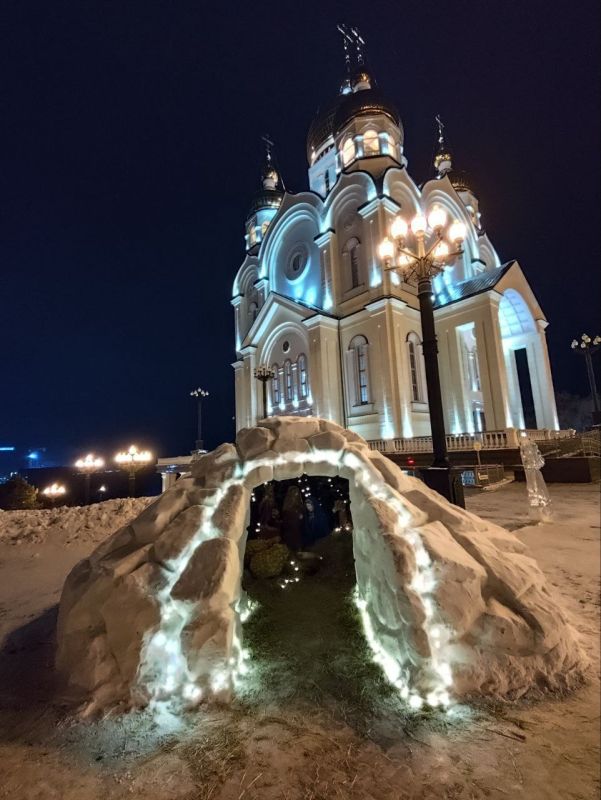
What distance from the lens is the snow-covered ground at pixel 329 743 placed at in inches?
83.0

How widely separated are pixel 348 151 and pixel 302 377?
18.3 m

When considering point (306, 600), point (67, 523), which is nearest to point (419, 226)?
point (306, 600)

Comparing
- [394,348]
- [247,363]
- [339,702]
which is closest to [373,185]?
[394,348]

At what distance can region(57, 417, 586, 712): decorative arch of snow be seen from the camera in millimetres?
2756

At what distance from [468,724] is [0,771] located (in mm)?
3118

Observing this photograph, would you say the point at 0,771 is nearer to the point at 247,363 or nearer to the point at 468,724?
the point at 468,724

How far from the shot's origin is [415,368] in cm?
2214

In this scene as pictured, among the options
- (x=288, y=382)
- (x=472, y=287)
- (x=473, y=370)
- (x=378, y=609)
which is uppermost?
(x=472, y=287)

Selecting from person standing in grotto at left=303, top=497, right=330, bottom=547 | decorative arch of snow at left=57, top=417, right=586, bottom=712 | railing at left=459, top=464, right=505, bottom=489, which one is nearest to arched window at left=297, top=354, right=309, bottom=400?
railing at left=459, top=464, right=505, bottom=489

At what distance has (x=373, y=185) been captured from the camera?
23.0 metres

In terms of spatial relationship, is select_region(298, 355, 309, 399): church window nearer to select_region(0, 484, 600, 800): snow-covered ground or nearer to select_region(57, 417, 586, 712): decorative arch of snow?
select_region(57, 417, 586, 712): decorative arch of snow

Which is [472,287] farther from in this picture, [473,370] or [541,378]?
[541,378]

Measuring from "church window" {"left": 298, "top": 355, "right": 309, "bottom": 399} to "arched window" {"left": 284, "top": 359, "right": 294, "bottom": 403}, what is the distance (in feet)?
2.79

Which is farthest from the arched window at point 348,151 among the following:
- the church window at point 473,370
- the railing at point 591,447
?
the railing at point 591,447
